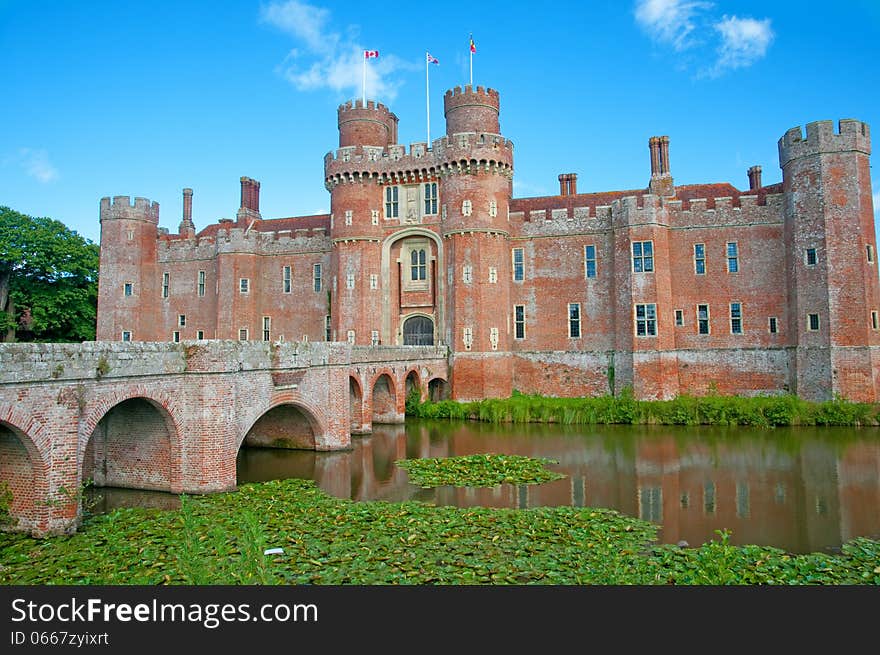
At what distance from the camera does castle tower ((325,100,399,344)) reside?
34281mm

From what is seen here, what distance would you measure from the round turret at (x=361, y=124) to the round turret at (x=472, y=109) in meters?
4.06

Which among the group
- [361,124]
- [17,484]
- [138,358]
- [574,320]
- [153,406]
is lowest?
[17,484]

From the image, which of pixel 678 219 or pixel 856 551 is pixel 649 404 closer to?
pixel 678 219

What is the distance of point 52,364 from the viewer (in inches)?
464

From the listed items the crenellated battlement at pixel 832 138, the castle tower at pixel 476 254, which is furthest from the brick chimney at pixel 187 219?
the crenellated battlement at pixel 832 138

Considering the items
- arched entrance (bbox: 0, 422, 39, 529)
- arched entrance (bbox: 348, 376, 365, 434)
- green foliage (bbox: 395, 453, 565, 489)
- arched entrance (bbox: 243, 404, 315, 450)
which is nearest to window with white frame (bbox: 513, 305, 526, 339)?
arched entrance (bbox: 348, 376, 365, 434)

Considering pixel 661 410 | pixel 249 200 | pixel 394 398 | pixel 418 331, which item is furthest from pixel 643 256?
pixel 249 200

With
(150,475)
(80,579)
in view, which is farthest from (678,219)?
(80,579)

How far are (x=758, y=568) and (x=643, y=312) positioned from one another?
22.1 meters

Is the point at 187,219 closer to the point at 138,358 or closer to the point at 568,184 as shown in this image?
the point at 568,184

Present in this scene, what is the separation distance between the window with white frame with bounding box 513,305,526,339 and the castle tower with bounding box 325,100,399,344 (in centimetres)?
708

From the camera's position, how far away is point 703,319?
32125mm

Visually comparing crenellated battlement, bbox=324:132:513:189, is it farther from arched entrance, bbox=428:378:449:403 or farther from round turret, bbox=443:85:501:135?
arched entrance, bbox=428:378:449:403

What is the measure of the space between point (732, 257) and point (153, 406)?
27.2 meters
